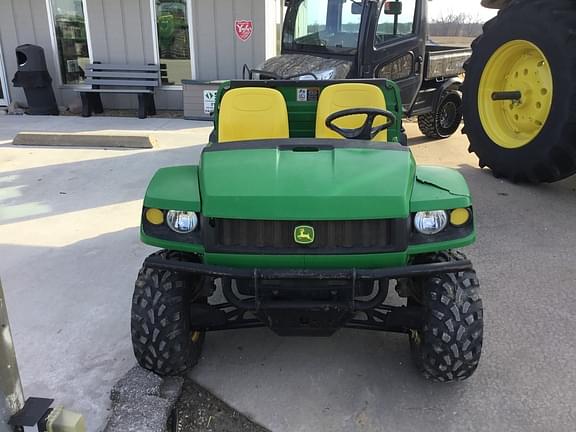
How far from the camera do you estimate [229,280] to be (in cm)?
220

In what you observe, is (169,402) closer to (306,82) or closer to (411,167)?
(411,167)

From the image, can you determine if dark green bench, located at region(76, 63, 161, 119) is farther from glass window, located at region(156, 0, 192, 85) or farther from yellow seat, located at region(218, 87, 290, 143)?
yellow seat, located at region(218, 87, 290, 143)

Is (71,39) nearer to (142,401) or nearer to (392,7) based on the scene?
(392,7)

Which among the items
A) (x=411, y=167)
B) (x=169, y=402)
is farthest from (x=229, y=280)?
(x=411, y=167)

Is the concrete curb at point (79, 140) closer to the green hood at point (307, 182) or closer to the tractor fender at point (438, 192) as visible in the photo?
the green hood at point (307, 182)

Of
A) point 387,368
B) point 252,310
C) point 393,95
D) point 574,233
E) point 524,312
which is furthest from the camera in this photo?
point 574,233

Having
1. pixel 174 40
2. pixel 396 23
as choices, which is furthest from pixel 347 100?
pixel 174 40

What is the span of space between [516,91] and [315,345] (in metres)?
3.63

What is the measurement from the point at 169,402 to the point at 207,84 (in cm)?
661

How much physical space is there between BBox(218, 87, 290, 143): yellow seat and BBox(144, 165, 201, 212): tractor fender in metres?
0.65

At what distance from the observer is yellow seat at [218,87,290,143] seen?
302cm

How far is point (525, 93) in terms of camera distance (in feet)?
16.4

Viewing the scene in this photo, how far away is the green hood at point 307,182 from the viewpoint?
2.05 m

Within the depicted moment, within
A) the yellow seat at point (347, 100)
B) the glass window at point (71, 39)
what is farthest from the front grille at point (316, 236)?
the glass window at point (71, 39)
